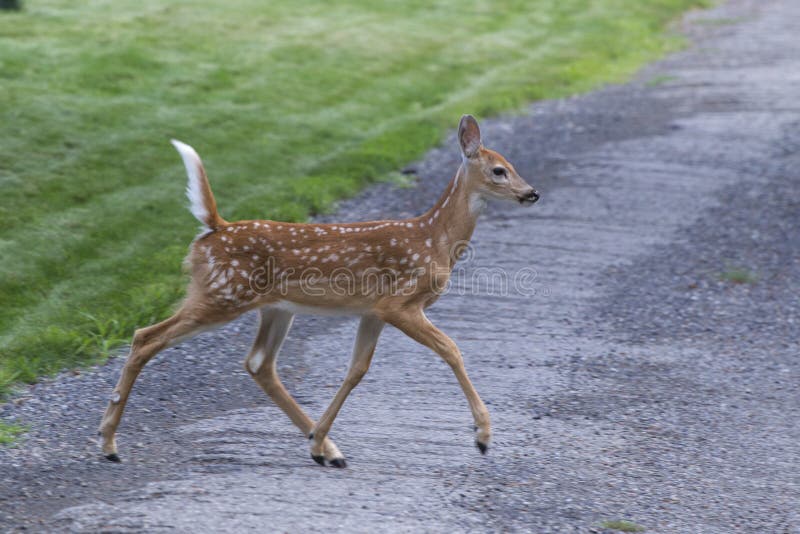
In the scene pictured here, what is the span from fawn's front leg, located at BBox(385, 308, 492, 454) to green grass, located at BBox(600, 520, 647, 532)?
0.78 m

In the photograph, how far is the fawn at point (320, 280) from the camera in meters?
5.88

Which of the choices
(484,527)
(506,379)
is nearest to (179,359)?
(506,379)

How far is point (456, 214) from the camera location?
635cm

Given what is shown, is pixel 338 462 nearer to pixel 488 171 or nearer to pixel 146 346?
pixel 146 346

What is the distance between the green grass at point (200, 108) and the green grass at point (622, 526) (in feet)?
11.9

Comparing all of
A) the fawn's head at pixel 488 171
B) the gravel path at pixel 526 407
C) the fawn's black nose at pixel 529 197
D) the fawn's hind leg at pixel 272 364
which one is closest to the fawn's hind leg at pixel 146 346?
the gravel path at pixel 526 407

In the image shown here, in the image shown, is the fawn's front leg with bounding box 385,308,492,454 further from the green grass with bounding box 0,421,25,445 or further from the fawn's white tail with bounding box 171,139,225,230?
the green grass with bounding box 0,421,25,445

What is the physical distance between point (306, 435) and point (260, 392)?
931mm

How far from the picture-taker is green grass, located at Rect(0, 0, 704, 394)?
862cm

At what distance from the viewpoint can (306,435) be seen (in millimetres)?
6102

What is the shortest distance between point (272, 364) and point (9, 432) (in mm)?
1440

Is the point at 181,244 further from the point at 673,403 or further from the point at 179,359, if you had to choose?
the point at 673,403

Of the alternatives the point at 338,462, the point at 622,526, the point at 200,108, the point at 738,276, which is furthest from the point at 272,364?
the point at 200,108

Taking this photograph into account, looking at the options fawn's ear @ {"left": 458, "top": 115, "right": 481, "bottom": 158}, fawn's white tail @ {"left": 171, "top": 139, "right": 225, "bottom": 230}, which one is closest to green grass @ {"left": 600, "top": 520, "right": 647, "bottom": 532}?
fawn's ear @ {"left": 458, "top": 115, "right": 481, "bottom": 158}
